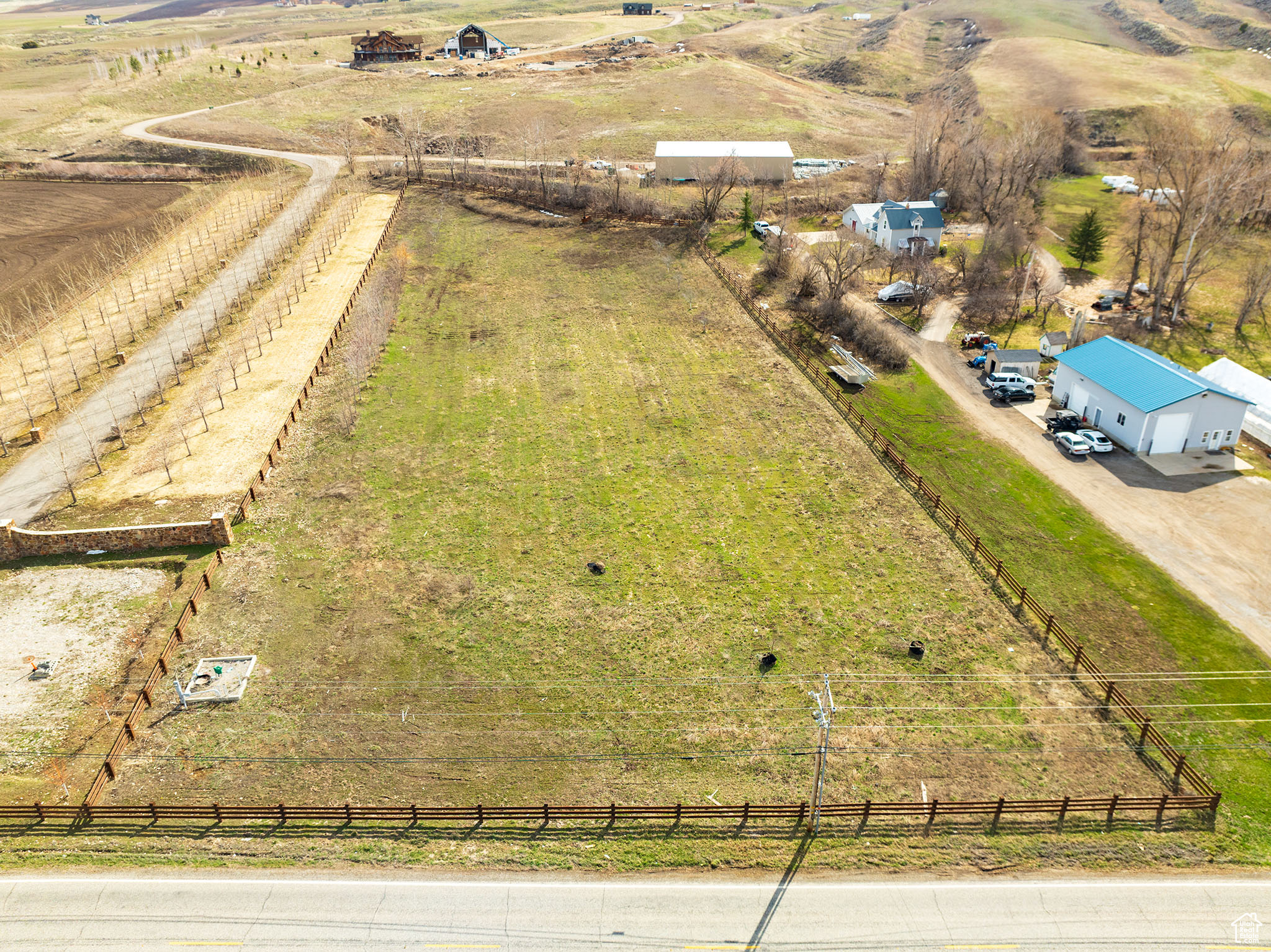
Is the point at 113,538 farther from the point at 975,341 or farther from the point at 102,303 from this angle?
the point at 975,341

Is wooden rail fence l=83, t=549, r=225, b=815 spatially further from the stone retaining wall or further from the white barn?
the white barn

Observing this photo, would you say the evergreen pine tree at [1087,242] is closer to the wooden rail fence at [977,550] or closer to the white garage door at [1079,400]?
the white garage door at [1079,400]

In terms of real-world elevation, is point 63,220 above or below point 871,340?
above

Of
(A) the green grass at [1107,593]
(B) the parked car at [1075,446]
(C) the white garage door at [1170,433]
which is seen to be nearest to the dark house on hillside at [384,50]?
(A) the green grass at [1107,593]

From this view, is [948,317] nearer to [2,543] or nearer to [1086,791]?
[1086,791]

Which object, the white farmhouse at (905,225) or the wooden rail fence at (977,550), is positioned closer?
the wooden rail fence at (977,550)

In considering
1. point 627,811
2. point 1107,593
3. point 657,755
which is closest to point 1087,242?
point 1107,593
